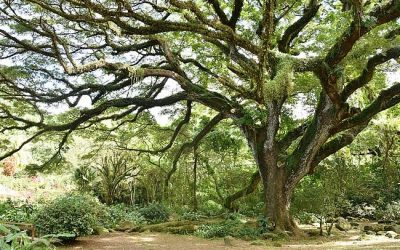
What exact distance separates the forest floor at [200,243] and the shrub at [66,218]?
36cm

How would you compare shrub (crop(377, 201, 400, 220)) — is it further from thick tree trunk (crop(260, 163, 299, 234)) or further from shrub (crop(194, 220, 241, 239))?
shrub (crop(194, 220, 241, 239))

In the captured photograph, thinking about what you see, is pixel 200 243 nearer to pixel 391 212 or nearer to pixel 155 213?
pixel 155 213

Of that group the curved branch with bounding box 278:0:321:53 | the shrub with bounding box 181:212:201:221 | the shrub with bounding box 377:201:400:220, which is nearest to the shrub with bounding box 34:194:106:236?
the shrub with bounding box 181:212:201:221

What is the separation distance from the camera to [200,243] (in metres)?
Answer: 9.08

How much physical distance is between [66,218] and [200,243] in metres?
2.91

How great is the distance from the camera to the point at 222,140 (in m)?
16.0

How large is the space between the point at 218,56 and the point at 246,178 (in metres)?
6.21

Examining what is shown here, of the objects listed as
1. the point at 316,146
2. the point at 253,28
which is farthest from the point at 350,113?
the point at 253,28

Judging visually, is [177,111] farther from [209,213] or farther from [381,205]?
[381,205]

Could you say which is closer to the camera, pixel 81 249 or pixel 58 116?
pixel 81 249

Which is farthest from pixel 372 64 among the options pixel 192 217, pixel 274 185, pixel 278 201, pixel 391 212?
pixel 192 217

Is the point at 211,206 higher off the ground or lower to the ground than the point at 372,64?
lower

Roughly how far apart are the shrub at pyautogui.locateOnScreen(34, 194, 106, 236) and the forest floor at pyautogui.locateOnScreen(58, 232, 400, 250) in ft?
1.20

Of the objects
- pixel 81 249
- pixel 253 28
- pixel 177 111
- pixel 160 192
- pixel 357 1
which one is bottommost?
pixel 81 249
